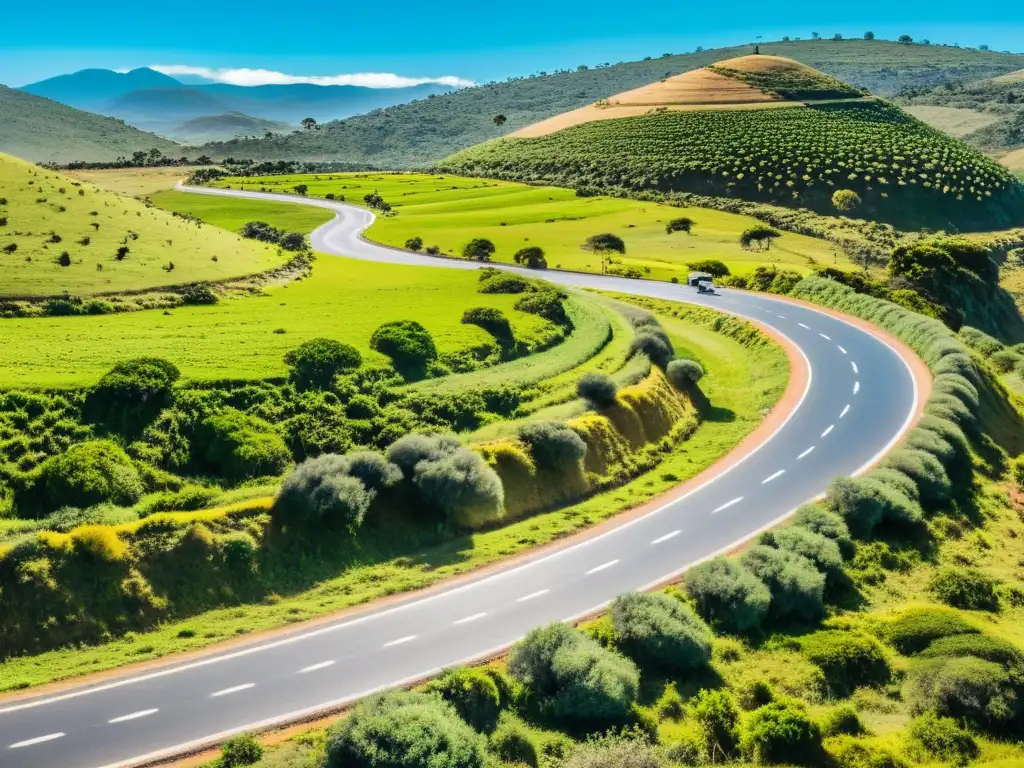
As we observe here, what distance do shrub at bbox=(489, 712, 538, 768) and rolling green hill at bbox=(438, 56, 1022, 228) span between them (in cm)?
12117

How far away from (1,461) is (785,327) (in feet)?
164

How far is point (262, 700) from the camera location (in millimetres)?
19844

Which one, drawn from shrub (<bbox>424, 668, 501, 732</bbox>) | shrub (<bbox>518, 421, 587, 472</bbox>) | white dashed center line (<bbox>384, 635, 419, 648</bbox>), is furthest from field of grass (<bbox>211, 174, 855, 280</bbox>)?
shrub (<bbox>424, 668, 501, 732</bbox>)

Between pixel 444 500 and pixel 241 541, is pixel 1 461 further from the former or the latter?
pixel 444 500

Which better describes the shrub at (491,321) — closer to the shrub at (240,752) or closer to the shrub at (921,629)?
the shrub at (921,629)

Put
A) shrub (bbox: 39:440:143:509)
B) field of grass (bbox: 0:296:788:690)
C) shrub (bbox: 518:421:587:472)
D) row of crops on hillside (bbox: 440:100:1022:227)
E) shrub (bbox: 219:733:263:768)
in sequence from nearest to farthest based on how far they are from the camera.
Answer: shrub (bbox: 219:733:263:768) → field of grass (bbox: 0:296:788:690) → shrub (bbox: 39:440:143:509) → shrub (bbox: 518:421:587:472) → row of crops on hillside (bbox: 440:100:1022:227)

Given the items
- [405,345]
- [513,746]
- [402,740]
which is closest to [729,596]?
[513,746]

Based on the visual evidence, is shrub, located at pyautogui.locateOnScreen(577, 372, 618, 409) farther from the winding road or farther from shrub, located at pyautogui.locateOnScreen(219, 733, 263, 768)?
shrub, located at pyautogui.locateOnScreen(219, 733, 263, 768)

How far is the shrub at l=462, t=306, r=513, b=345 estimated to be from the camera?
48875mm

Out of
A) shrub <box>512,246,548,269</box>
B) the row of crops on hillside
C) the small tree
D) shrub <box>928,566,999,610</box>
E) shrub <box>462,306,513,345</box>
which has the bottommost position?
shrub <box>928,566,999,610</box>

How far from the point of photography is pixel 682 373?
45406mm

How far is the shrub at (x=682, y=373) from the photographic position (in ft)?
149

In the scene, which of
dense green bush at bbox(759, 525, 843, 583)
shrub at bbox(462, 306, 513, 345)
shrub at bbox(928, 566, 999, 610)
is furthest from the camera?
shrub at bbox(462, 306, 513, 345)

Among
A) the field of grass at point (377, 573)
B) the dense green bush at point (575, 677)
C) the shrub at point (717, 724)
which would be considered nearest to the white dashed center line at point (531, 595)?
the field of grass at point (377, 573)
